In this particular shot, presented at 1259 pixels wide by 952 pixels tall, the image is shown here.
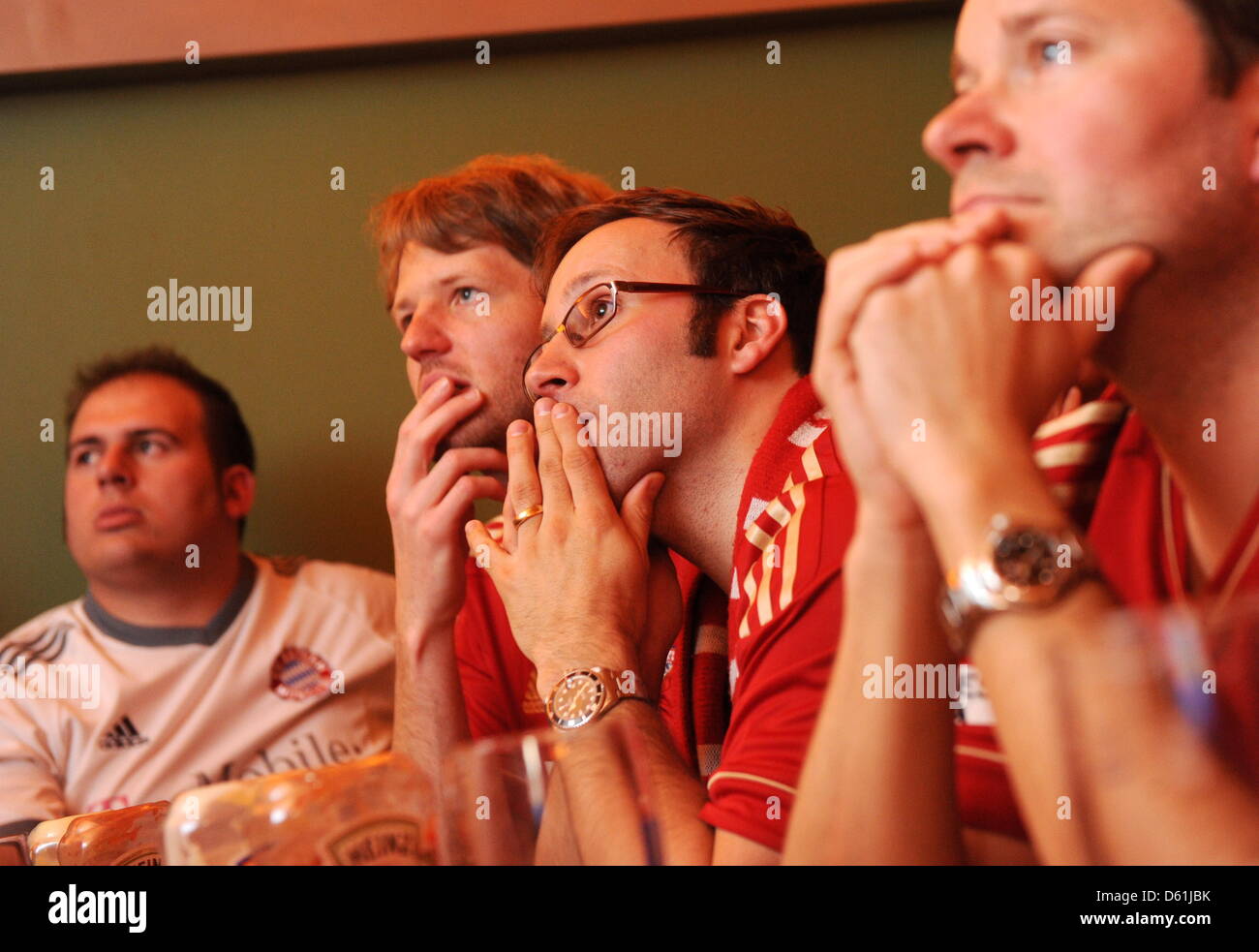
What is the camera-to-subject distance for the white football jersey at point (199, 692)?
1.63 meters

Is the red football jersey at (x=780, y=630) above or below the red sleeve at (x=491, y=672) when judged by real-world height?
above

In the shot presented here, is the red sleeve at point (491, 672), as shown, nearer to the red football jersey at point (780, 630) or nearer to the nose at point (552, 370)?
the nose at point (552, 370)

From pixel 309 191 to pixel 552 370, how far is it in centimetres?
87

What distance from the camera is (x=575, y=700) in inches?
38.4

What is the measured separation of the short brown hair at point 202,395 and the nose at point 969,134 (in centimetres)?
145

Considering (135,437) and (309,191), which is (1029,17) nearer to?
(309,191)

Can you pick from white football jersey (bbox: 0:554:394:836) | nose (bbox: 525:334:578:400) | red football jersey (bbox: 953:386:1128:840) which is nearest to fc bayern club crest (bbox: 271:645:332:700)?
white football jersey (bbox: 0:554:394:836)

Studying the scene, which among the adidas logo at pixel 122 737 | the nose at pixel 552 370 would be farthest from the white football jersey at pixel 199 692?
the nose at pixel 552 370

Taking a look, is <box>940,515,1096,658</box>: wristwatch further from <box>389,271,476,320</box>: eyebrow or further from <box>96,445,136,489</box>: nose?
<box>96,445,136,489</box>: nose

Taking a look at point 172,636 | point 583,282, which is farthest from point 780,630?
point 172,636

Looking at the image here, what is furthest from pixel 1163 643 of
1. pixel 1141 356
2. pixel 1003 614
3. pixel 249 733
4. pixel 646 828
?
pixel 249 733

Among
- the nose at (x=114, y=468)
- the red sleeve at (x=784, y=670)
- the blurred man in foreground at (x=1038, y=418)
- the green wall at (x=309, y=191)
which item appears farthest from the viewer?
the nose at (x=114, y=468)

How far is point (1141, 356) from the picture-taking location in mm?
692

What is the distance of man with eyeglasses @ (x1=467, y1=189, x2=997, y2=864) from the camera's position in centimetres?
93
